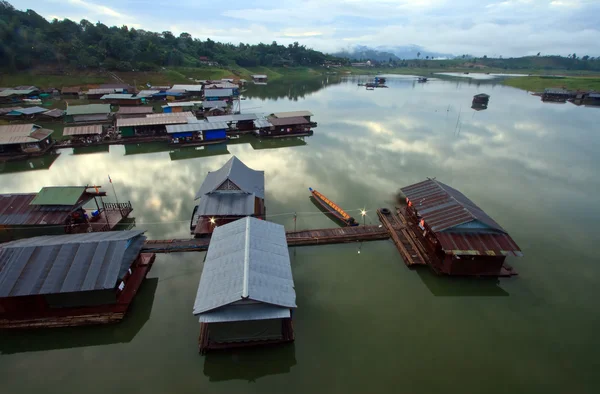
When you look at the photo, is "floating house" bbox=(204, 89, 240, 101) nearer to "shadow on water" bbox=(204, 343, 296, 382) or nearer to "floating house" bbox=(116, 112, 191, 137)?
"floating house" bbox=(116, 112, 191, 137)

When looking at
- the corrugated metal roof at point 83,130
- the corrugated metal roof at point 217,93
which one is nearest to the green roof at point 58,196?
the corrugated metal roof at point 83,130

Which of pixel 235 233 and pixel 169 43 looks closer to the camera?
pixel 235 233

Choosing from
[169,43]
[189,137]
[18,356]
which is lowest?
[18,356]

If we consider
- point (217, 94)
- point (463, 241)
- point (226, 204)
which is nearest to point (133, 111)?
point (217, 94)

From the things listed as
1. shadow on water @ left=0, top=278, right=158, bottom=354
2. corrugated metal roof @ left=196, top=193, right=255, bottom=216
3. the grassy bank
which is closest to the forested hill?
corrugated metal roof @ left=196, top=193, right=255, bottom=216

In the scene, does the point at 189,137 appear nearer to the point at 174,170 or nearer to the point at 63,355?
the point at 174,170

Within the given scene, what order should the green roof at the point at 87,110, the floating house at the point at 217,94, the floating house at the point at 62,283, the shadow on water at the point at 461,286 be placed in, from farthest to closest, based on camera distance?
the floating house at the point at 217,94 → the green roof at the point at 87,110 → the shadow on water at the point at 461,286 → the floating house at the point at 62,283

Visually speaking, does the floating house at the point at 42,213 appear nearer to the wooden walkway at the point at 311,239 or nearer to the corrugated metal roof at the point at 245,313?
the wooden walkway at the point at 311,239

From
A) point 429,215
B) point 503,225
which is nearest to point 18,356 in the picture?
point 429,215
